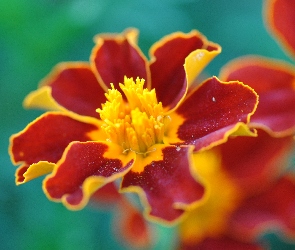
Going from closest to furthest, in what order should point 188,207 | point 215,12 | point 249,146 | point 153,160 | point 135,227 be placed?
1. point 188,207
2. point 153,160
3. point 249,146
4. point 135,227
5. point 215,12

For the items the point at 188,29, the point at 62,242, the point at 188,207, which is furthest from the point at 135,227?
the point at 188,207

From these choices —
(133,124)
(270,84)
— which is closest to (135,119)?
(133,124)

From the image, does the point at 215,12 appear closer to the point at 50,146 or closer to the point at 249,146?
the point at 249,146

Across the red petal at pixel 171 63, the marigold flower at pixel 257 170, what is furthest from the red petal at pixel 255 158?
the red petal at pixel 171 63

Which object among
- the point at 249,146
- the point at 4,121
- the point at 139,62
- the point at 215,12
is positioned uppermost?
the point at 215,12

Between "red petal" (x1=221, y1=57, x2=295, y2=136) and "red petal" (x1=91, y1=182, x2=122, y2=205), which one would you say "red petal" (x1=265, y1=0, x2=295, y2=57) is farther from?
"red petal" (x1=91, y1=182, x2=122, y2=205)

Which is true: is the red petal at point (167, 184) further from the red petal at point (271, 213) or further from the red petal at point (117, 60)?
the red petal at point (271, 213)

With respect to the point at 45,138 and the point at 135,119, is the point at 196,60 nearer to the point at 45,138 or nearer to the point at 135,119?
the point at 135,119

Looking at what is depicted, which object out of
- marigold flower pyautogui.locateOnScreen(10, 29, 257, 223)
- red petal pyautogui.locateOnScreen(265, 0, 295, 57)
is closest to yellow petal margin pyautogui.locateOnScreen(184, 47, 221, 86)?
marigold flower pyautogui.locateOnScreen(10, 29, 257, 223)
